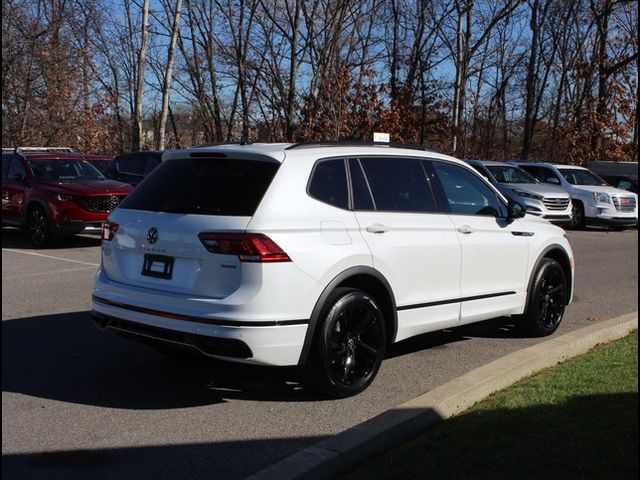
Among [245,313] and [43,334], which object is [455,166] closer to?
[245,313]

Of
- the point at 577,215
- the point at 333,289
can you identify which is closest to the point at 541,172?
the point at 577,215

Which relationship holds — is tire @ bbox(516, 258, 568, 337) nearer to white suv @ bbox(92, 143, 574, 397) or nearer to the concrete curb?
the concrete curb

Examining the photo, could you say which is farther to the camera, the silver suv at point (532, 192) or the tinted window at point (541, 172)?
the tinted window at point (541, 172)

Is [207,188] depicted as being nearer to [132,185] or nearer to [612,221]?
[132,185]

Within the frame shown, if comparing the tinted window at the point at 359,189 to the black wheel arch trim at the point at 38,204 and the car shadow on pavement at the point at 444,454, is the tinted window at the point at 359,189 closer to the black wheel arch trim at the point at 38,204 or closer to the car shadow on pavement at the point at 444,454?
the car shadow on pavement at the point at 444,454

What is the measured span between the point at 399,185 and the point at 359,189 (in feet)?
1.63

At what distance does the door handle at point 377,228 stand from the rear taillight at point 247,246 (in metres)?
0.90

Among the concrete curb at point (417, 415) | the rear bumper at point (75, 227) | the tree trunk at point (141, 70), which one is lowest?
the concrete curb at point (417, 415)

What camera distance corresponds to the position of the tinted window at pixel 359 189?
227 inches

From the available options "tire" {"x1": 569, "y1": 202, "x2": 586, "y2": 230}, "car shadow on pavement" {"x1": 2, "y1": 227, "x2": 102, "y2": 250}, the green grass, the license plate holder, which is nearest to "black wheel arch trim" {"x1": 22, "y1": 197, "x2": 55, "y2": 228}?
"car shadow on pavement" {"x1": 2, "y1": 227, "x2": 102, "y2": 250}

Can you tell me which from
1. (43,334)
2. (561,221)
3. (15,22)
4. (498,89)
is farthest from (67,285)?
(498,89)

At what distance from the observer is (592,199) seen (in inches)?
861

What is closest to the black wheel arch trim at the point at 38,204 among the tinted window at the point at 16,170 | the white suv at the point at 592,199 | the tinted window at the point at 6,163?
the tinted window at the point at 16,170

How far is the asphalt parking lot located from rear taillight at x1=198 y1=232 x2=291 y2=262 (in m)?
1.10
